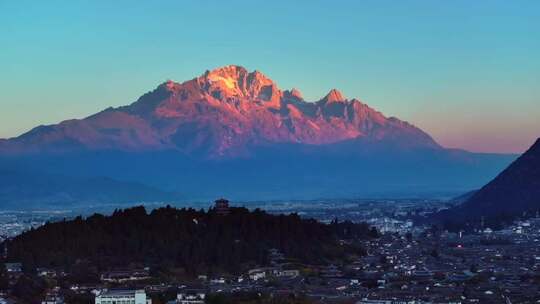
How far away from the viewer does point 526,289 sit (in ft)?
241

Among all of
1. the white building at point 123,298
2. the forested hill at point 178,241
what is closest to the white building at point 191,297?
the white building at point 123,298

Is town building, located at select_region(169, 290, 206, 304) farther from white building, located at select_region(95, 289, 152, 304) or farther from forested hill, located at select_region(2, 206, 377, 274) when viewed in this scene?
forested hill, located at select_region(2, 206, 377, 274)

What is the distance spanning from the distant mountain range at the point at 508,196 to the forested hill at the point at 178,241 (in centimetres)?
4217

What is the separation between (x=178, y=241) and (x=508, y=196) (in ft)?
251

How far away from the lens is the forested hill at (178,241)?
84.4m

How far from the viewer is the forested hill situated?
8444 cm

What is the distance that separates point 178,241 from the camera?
9119 cm

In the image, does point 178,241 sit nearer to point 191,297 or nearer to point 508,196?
point 191,297

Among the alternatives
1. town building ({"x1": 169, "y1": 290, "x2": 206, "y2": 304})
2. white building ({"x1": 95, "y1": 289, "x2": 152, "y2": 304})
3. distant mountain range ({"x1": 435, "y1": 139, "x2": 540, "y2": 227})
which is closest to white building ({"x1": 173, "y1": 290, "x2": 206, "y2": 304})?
town building ({"x1": 169, "y1": 290, "x2": 206, "y2": 304})

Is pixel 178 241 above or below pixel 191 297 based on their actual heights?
above

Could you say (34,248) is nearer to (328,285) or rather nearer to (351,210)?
(328,285)

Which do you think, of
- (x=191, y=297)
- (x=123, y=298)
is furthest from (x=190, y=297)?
(x=123, y=298)

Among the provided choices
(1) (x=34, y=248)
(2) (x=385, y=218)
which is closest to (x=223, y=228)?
(1) (x=34, y=248)

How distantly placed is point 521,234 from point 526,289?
153 feet
